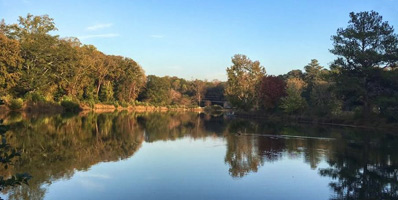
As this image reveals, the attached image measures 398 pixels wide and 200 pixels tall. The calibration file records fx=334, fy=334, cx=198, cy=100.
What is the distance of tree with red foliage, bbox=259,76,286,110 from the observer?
54.9 m

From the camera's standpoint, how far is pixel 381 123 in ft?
120

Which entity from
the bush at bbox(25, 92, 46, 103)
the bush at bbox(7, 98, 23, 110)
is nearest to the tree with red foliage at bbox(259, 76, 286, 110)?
the bush at bbox(25, 92, 46, 103)

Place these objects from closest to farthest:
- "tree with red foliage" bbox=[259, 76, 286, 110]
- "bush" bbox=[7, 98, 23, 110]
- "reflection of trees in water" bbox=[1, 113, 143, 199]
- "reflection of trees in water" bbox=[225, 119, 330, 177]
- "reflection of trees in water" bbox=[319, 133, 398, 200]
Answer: "reflection of trees in water" bbox=[1, 113, 143, 199], "reflection of trees in water" bbox=[319, 133, 398, 200], "reflection of trees in water" bbox=[225, 119, 330, 177], "bush" bbox=[7, 98, 23, 110], "tree with red foliage" bbox=[259, 76, 286, 110]

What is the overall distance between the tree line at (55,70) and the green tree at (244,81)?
101 feet

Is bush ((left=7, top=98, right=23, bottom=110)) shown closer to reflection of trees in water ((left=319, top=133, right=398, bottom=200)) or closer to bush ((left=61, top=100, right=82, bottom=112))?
bush ((left=61, top=100, right=82, bottom=112))

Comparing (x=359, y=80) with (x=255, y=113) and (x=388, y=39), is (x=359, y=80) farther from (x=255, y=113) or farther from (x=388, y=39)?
(x=255, y=113)

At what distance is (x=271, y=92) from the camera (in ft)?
180

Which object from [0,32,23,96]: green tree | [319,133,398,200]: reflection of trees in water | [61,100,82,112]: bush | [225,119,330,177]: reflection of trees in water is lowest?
[319,133,398,200]: reflection of trees in water

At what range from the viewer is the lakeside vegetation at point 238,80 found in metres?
37.1

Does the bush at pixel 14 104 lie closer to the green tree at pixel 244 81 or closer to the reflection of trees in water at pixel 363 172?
Result: the green tree at pixel 244 81

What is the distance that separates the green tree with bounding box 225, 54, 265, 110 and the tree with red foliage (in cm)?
348

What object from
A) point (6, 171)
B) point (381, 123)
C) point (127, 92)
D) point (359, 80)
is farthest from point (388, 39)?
point (127, 92)

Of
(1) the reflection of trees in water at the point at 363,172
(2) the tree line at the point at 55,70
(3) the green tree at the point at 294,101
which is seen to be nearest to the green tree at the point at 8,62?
(2) the tree line at the point at 55,70

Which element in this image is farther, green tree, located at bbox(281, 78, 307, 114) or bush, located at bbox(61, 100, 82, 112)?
bush, located at bbox(61, 100, 82, 112)
